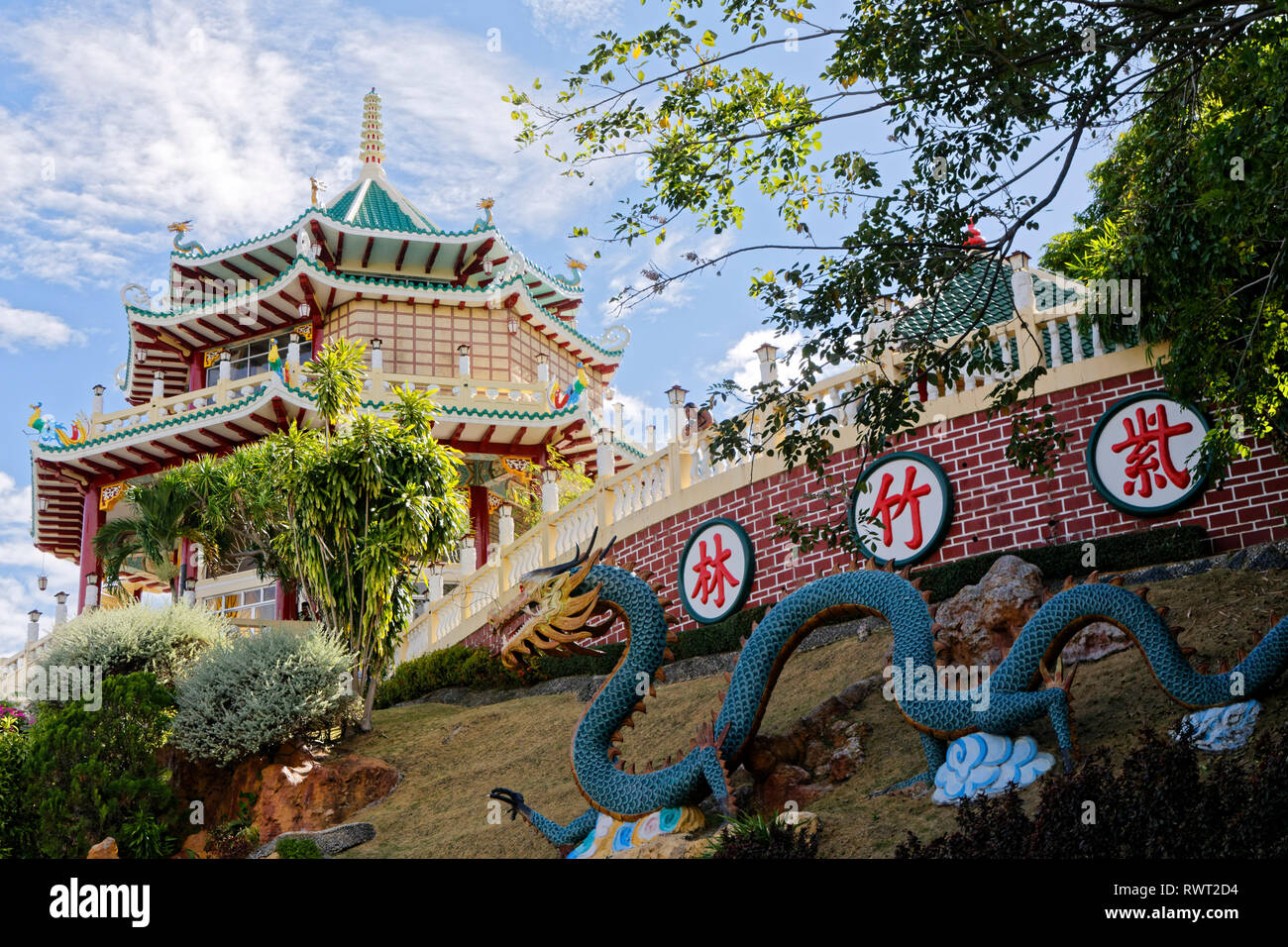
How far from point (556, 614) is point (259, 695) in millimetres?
5572

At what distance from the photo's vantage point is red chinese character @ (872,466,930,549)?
13.8 m

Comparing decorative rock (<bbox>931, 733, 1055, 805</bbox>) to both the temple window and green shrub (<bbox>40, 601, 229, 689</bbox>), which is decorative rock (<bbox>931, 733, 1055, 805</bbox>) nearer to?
green shrub (<bbox>40, 601, 229, 689</bbox>)

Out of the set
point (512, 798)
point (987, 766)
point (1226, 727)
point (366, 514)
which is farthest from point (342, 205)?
point (1226, 727)

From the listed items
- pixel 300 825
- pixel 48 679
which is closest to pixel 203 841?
pixel 300 825

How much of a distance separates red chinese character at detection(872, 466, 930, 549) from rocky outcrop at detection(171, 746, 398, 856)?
20.7ft

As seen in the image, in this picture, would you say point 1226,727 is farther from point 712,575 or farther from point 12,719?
point 12,719

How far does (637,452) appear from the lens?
32.9m

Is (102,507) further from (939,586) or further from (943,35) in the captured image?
(943,35)

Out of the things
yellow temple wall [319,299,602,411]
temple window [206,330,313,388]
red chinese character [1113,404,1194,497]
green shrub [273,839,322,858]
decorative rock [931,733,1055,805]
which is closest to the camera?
decorative rock [931,733,1055,805]

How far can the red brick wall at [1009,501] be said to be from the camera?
11.8 m

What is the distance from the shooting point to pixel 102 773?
12922 mm


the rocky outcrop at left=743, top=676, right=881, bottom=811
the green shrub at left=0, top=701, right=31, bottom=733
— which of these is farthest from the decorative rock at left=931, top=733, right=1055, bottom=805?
the green shrub at left=0, top=701, right=31, bottom=733

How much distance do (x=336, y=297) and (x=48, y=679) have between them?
16630 millimetres

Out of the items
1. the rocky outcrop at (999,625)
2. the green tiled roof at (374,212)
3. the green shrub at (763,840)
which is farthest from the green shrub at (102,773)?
the green tiled roof at (374,212)
